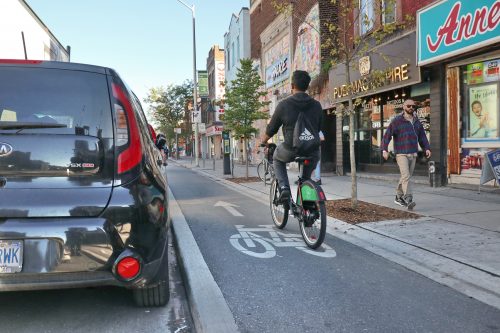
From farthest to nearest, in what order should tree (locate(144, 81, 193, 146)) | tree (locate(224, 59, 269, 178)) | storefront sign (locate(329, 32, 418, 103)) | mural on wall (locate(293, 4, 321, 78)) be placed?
tree (locate(144, 81, 193, 146)) < mural on wall (locate(293, 4, 321, 78)) < tree (locate(224, 59, 269, 178)) < storefront sign (locate(329, 32, 418, 103))

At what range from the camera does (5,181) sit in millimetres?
2773

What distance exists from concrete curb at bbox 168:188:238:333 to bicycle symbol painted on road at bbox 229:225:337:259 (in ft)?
2.05

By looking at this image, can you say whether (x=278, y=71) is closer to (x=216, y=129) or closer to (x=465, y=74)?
(x=216, y=129)

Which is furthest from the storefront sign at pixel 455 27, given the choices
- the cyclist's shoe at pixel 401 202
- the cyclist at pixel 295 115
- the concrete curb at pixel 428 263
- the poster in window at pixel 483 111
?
the concrete curb at pixel 428 263

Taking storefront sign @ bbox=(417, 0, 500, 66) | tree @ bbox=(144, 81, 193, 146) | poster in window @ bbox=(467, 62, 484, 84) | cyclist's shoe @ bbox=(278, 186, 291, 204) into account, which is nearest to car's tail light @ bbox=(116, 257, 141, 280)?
cyclist's shoe @ bbox=(278, 186, 291, 204)

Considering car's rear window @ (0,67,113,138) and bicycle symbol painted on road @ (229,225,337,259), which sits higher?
car's rear window @ (0,67,113,138)

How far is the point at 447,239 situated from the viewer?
5.17m

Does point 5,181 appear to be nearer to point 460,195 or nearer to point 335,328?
point 335,328

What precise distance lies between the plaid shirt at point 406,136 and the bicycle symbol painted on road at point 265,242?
2.63 m

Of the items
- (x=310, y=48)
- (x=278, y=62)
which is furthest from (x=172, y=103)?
(x=310, y=48)

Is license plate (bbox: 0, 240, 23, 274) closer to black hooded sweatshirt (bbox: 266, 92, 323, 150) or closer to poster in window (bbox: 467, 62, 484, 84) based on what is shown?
black hooded sweatshirt (bbox: 266, 92, 323, 150)

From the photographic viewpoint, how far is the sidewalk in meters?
3.95

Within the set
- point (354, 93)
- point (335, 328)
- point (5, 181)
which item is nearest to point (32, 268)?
point (5, 181)

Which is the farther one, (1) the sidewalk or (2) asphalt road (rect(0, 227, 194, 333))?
(1) the sidewalk
